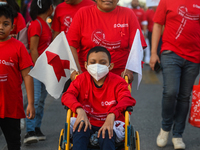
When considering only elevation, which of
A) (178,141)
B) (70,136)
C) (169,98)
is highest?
(70,136)

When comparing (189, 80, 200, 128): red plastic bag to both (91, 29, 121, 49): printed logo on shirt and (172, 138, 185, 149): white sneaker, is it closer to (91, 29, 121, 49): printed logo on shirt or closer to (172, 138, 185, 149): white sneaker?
(172, 138, 185, 149): white sneaker

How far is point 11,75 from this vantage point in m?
Answer: 3.47

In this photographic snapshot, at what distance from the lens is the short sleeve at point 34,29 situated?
4668 mm

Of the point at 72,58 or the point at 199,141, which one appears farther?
the point at 199,141

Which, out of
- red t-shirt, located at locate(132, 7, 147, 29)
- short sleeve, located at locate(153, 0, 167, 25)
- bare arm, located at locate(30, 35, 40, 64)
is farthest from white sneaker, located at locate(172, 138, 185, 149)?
red t-shirt, located at locate(132, 7, 147, 29)

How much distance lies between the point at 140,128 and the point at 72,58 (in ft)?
7.31

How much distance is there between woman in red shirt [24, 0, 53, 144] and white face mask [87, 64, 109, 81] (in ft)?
5.14

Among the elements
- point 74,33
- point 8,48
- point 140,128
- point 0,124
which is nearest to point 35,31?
point 74,33

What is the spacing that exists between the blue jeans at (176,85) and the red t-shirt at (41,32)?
167 cm

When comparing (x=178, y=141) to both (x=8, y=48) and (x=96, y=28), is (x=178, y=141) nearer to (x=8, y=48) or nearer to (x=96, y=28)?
(x=96, y=28)

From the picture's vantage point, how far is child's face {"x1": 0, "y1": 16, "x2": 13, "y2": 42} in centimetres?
342

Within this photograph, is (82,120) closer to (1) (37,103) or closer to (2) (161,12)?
(1) (37,103)

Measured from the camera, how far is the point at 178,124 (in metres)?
4.65

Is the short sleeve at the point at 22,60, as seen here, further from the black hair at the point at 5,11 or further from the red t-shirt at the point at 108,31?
the red t-shirt at the point at 108,31
